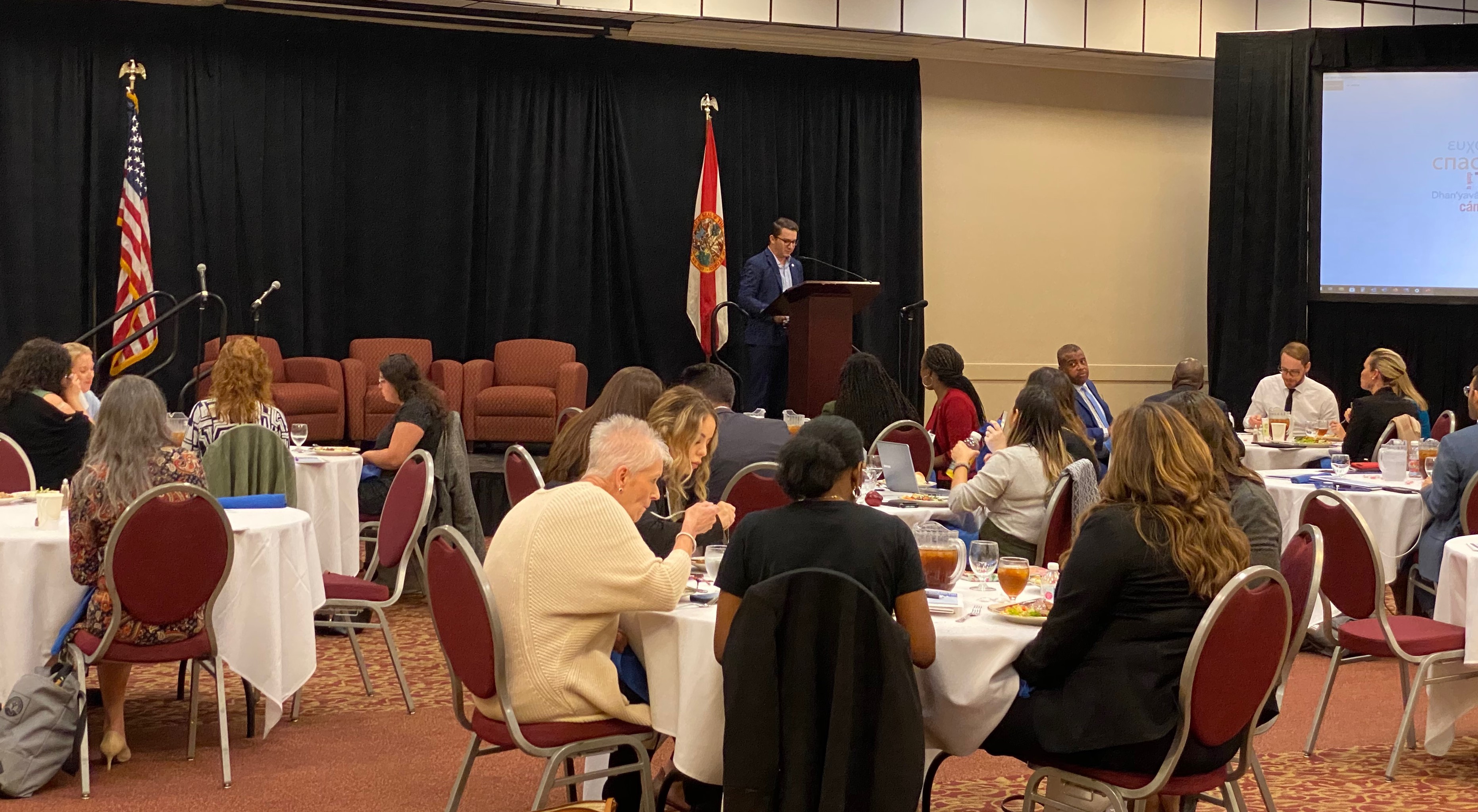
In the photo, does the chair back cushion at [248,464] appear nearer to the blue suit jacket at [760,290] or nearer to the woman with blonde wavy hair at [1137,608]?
the woman with blonde wavy hair at [1137,608]

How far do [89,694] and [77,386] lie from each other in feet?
6.11

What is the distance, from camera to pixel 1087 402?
8406 millimetres

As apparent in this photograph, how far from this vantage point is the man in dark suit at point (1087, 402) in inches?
314

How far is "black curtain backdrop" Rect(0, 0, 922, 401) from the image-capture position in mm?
10453

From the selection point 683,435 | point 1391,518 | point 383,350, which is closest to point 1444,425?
point 1391,518

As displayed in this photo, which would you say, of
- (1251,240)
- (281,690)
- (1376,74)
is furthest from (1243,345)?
(281,690)

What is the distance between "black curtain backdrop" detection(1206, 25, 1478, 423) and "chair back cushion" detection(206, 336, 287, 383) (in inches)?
291

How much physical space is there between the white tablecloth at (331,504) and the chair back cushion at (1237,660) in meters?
4.53

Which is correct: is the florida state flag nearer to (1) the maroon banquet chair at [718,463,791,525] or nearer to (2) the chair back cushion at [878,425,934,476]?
(2) the chair back cushion at [878,425,934,476]

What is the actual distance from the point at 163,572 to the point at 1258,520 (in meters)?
3.02

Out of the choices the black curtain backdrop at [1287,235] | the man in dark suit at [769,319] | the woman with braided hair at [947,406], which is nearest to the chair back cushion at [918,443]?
the woman with braided hair at [947,406]

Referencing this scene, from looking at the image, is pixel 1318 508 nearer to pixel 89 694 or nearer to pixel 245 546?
pixel 245 546

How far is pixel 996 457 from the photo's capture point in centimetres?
503

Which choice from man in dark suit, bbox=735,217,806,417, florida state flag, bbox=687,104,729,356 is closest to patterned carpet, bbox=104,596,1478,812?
man in dark suit, bbox=735,217,806,417
